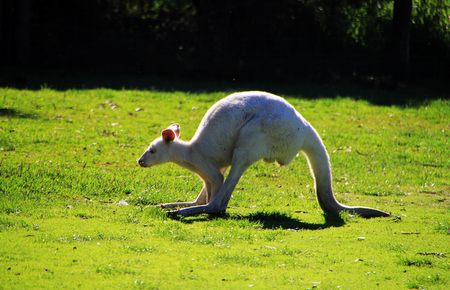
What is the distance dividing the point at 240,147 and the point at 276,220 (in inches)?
33.9

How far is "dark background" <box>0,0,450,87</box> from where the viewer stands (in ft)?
68.4

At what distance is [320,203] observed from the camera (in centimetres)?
1037

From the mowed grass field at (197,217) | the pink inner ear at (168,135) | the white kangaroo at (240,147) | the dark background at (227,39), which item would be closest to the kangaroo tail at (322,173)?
the white kangaroo at (240,147)

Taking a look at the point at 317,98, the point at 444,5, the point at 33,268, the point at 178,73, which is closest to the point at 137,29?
the point at 178,73

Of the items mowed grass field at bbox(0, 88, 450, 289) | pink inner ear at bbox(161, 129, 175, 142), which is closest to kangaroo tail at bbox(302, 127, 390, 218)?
mowed grass field at bbox(0, 88, 450, 289)

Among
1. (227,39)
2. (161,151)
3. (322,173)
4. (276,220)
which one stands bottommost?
(276,220)

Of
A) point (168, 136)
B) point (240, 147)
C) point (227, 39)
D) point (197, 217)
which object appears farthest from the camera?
point (227, 39)

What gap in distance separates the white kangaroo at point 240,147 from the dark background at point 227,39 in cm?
1048

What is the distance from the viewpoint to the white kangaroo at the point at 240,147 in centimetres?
991

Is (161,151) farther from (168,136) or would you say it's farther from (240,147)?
(240,147)

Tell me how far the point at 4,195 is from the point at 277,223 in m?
2.97

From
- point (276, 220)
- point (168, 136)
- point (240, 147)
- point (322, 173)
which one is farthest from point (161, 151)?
point (322, 173)

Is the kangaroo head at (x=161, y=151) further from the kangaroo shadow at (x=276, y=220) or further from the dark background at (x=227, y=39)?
the dark background at (x=227, y=39)

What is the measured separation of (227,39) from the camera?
2162cm
